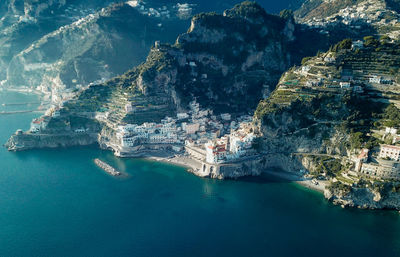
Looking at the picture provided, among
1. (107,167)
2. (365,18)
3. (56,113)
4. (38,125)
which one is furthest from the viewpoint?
(365,18)

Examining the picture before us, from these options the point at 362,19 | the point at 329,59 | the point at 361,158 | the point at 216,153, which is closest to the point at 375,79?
the point at 329,59

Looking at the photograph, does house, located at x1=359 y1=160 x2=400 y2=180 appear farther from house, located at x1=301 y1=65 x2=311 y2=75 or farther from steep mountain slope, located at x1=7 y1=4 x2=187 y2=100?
steep mountain slope, located at x1=7 y1=4 x2=187 y2=100

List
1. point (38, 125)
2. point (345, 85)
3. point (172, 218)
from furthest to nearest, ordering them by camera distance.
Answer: point (38, 125) < point (345, 85) < point (172, 218)

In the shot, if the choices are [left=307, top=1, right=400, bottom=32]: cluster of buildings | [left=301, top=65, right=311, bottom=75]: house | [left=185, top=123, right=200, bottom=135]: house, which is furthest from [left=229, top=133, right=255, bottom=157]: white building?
[left=307, top=1, right=400, bottom=32]: cluster of buildings

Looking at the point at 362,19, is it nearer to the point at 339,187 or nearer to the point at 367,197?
the point at 339,187

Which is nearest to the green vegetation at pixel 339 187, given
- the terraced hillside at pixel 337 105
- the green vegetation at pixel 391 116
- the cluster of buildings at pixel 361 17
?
the terraced hillside at pixel 337 105

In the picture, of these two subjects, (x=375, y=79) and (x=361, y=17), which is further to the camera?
(x=361, y=17)
